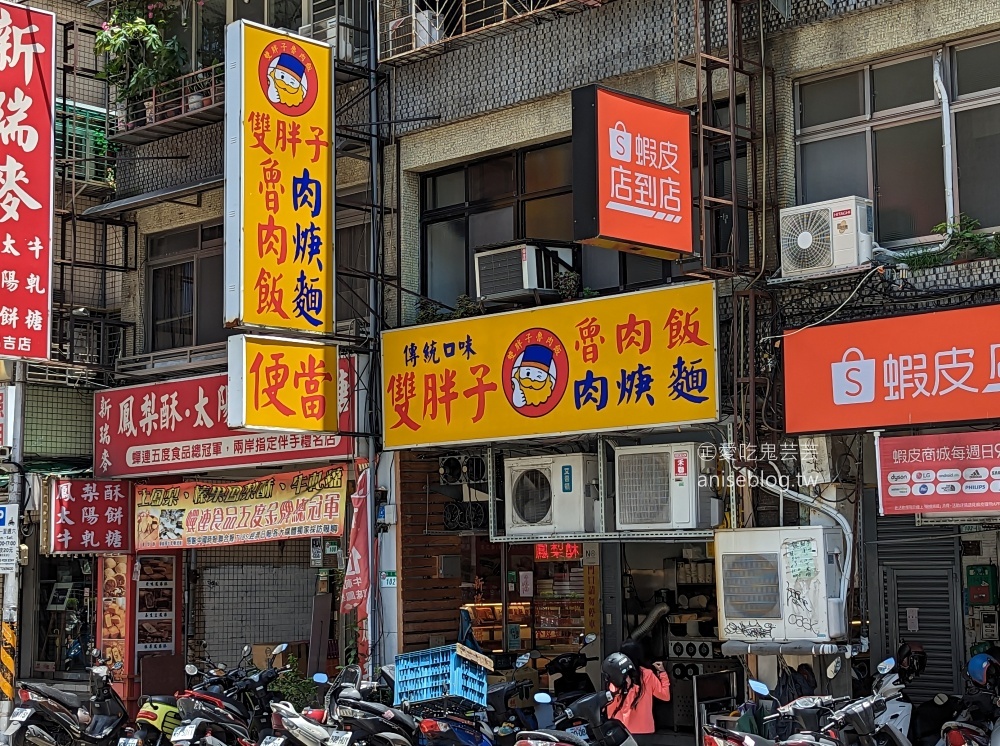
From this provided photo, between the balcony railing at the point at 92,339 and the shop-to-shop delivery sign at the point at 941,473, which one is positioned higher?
the balcony railing at the point at 92,339

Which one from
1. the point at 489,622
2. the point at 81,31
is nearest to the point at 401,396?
the point at 489,622

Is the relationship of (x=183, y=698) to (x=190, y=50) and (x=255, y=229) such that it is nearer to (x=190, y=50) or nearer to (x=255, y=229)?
(x=255, y=229)

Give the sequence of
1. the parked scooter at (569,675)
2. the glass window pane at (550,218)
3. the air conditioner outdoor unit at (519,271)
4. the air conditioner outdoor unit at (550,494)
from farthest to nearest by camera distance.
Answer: the glass window pane at (550,218), the parked scooter at (569,675), the air conditioner outdoor unit at (519,271), the air conditioner outdoor unit at (550,494)

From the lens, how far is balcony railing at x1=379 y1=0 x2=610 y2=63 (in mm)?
15647

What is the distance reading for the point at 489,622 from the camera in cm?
1794

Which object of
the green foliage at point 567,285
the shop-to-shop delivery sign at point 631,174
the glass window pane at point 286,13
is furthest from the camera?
the glass window pane at point 286,13

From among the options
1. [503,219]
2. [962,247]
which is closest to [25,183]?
[503,219]

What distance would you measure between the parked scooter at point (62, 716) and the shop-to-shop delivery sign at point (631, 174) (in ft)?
25.6

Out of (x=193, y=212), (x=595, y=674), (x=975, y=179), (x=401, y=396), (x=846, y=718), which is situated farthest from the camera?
Answer: (x=193, y=212)

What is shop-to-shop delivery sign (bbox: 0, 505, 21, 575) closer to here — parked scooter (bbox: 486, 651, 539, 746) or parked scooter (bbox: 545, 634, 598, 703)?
parked scooter (bbox: 545, 634, 598, 703)

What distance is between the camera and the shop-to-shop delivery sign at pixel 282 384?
14.2 metres

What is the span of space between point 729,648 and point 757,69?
560cm

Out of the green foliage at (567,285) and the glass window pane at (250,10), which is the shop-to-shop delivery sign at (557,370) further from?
the glass window pane at (250,10)

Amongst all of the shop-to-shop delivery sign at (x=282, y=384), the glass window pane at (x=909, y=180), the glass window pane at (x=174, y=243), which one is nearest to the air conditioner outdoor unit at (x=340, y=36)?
the glass window pane at (x=174, y=243)
